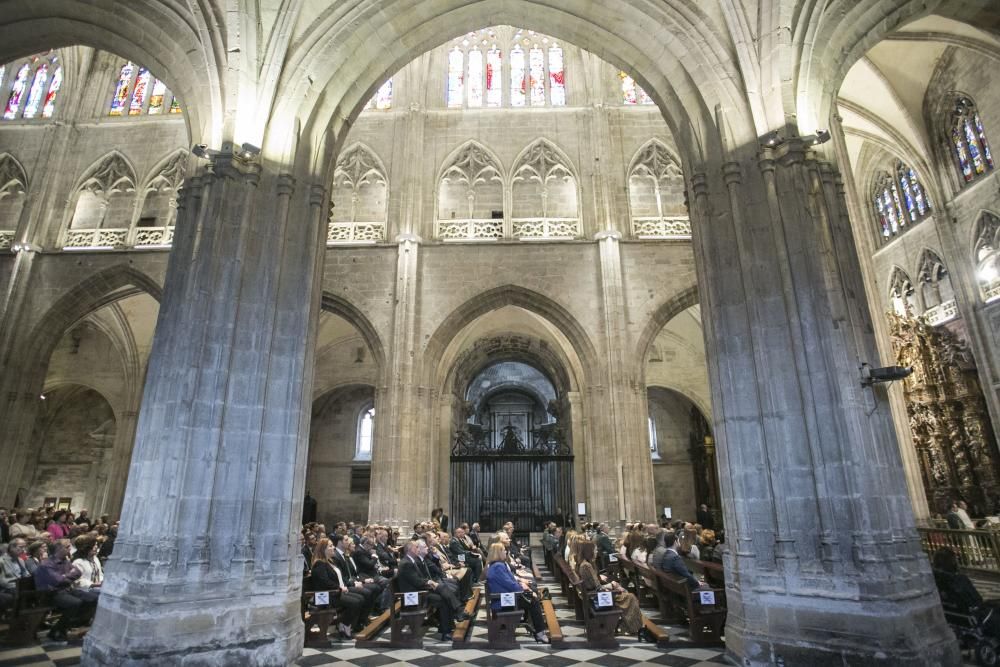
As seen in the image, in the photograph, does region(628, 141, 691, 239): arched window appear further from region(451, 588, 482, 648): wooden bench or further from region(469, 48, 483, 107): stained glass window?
region(451, 588, 482, 648): wooden bench

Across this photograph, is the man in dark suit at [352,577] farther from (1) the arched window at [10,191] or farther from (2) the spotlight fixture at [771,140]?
(1) the arched window at [10,191]

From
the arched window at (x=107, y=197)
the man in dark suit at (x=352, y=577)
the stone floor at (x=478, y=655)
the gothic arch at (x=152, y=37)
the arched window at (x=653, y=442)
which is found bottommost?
the stone floor at (x=478, y=655)

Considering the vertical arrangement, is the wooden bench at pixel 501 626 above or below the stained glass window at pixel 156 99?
below

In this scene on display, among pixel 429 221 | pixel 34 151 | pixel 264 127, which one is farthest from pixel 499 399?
pixel 264 127

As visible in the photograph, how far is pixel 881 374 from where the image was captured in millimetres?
5855

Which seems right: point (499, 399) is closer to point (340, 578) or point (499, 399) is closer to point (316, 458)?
point (316, 458)

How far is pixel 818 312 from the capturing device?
611cm

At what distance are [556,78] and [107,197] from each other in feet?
→ 47.9

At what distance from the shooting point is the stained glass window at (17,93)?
1834 centimetres

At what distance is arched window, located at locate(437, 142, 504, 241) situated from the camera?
17.8 meters

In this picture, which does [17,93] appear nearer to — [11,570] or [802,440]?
[11,570]

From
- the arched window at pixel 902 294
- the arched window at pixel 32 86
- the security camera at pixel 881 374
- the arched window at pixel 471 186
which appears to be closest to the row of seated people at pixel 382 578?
the security camera at pixel 881 374

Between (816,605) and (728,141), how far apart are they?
206 inches

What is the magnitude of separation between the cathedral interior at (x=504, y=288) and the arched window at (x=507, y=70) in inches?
5.0
